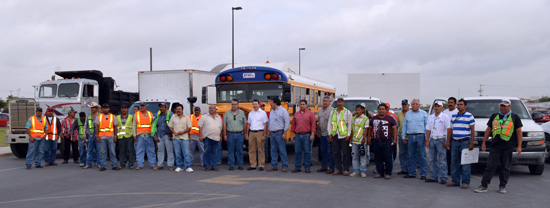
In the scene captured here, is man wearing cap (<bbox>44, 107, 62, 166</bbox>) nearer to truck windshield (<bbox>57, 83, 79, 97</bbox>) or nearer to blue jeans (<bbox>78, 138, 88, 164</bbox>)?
blue jeans (<bbox>78, 138, 88, 164</bbox>)

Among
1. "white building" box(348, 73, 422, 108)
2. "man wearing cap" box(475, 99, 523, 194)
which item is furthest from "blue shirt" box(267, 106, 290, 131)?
"white building" box(348, 73, 422, 108)

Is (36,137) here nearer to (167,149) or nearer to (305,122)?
(167,149)

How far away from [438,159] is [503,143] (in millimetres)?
1370

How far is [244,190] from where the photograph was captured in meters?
9.17

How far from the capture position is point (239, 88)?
15000mm

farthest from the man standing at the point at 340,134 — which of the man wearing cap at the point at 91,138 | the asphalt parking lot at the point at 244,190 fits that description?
the man wearing cap at the point at 91,138

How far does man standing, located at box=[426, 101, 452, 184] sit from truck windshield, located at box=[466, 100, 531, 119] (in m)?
2.63

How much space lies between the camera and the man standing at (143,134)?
12.9 metres

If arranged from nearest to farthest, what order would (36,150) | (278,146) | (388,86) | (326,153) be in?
(326,153), (278,146), (36,150), (388,86)

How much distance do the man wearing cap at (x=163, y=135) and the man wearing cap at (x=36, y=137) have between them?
3.39 metres

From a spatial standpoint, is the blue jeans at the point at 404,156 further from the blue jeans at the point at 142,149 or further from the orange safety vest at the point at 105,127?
the orange safety vest at the point at 105,127

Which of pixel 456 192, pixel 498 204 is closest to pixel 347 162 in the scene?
pixel 456 192

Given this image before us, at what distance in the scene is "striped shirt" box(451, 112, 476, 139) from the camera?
9500mm

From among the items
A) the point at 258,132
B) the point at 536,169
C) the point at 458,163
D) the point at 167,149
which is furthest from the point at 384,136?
the point at 167,149
